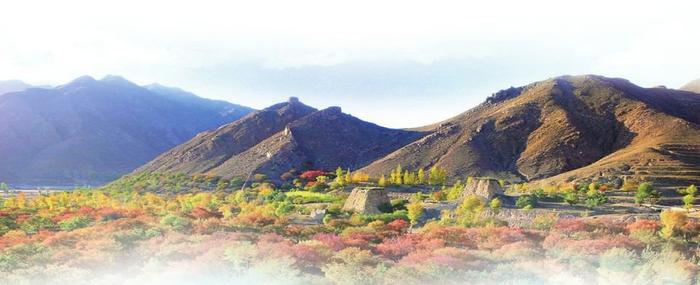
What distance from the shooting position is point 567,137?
115375 millimetres

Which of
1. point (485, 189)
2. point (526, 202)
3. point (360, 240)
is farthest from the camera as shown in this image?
point (485, 189)

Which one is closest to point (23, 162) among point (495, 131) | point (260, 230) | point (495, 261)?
point (495, 131)

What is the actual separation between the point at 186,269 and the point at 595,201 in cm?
3796

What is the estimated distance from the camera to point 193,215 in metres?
34.4

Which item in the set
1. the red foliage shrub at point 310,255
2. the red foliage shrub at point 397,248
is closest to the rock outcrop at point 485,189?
the red foliage shrub at point 397,248

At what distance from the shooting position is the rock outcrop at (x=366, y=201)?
4466cm

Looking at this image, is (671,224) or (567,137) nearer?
(671,224)

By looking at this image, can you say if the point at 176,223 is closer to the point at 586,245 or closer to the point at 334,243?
the point at 334,243

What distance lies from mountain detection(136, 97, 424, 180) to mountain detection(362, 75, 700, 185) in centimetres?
1496

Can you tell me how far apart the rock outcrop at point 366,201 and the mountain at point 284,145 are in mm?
64656

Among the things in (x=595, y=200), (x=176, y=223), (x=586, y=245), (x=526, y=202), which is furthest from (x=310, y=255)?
(x=595, y=200)

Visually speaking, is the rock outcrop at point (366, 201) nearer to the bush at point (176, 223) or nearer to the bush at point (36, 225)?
the bush at point (176, 223)

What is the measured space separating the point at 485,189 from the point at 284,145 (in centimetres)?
8349

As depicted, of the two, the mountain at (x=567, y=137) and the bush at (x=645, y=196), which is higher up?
the mountain at (x=567, y=137)
